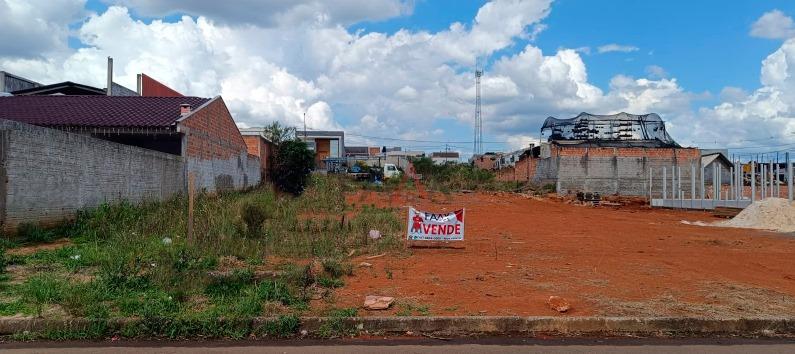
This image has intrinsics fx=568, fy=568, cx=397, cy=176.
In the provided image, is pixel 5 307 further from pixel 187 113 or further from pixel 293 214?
pixel 187 113

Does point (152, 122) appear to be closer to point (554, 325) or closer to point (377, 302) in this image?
point (377, 302)

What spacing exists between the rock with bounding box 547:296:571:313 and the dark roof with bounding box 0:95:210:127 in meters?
16.1

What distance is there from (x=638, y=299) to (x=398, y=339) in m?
3.43

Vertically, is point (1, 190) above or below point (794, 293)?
→ above

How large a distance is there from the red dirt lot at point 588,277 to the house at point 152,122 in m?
11.2

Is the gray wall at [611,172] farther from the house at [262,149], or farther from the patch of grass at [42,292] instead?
the patch of grass at [42,292]

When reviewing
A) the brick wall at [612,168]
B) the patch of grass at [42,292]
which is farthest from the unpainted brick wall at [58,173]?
the brick wall at [612,168]

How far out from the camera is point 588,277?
887 centimetres

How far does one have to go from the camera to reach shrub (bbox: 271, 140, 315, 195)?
30.2 meters

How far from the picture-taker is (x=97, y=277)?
7.91m

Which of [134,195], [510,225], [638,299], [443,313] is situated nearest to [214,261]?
[443,313]

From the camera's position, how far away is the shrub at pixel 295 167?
3022 centimetres

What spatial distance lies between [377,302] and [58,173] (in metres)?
9.06

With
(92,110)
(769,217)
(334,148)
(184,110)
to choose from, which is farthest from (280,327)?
(334,148)
